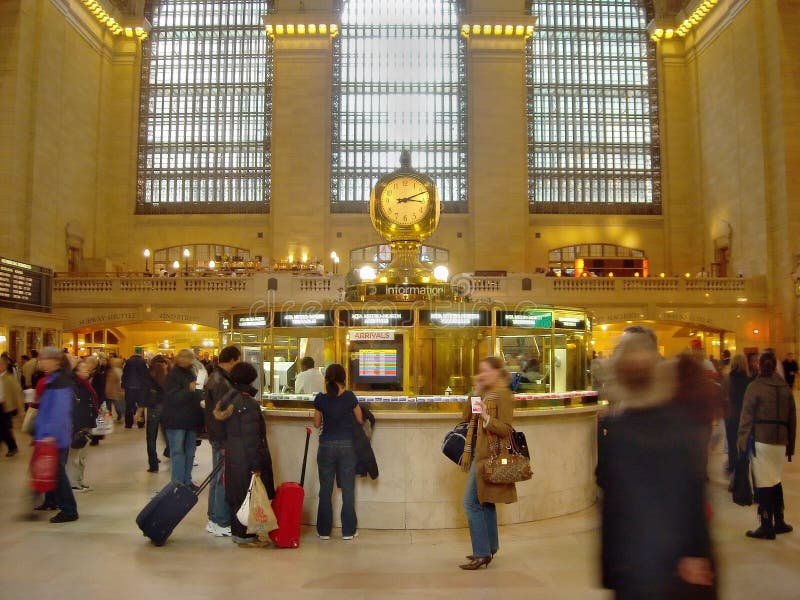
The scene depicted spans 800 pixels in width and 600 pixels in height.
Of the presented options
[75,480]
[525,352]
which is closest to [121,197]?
[75,480]

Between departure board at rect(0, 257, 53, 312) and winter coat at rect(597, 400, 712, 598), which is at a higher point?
departure board at rect(0, 257, 53, 312)

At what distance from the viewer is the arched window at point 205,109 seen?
36781 mm

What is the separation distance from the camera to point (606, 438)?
107 inches

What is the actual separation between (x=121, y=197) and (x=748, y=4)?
28.9 metres

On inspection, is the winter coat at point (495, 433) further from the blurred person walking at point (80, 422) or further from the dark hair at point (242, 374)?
the blurred person walking at point (80, 422)

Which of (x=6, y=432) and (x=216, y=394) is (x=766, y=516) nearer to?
(x=216, y=394)

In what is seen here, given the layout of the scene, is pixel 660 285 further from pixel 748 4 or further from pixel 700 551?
pixel 700 551

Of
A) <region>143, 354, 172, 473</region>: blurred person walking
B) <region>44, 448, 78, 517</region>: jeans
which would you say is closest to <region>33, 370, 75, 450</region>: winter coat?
<region>44, 448, 78, 517</region>: jeans

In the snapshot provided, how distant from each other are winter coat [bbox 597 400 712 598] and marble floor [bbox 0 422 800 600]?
4.98 ft

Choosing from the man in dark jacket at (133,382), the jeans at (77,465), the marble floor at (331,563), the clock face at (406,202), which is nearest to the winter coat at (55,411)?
the marble floor at (331,563)

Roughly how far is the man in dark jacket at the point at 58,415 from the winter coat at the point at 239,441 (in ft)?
5.17

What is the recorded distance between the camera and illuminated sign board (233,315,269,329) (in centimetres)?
721

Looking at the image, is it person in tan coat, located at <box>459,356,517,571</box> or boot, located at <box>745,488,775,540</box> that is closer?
person in tan coat, located at <box>459,356,517,571</box>

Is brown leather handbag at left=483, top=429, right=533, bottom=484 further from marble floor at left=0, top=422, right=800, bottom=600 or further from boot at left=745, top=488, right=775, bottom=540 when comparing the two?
boot at left=745, top=488, right=775, bottom=540
